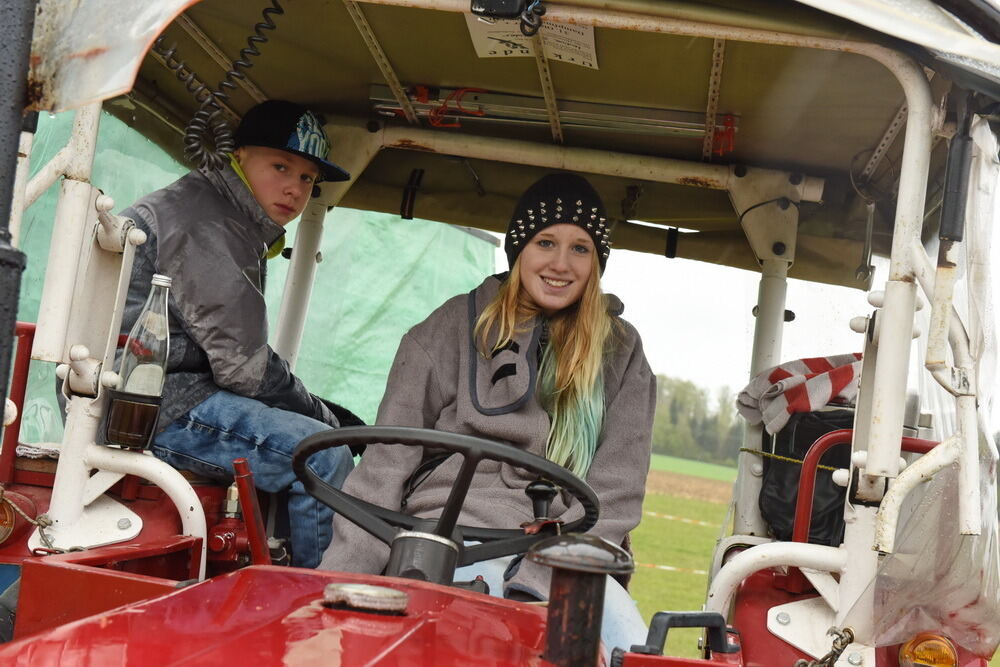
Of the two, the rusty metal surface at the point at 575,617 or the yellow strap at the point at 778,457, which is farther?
the yellow strap at the point at 778,457

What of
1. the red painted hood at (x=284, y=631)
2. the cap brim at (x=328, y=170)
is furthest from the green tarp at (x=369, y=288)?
the red painted hood at (x=284, y=631)

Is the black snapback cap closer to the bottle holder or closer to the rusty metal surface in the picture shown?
the bottle holder

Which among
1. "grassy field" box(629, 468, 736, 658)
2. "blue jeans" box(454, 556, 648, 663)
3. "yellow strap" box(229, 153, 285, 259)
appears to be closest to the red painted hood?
"blue jeans" box(454, 556, 648, 663)

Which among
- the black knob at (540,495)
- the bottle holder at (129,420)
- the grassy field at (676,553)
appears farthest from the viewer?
the grassy field at (676,553)

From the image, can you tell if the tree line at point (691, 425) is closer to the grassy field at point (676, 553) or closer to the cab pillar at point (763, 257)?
the grassy field at point (676, 553)

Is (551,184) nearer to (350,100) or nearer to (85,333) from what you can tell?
(350,100)

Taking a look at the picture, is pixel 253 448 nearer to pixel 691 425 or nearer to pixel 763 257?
pixel 763 257

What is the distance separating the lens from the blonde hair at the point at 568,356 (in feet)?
9.71

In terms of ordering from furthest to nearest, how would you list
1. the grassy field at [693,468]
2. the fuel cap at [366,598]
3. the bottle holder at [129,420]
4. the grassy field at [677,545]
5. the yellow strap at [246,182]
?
the grassy field at [693,468] → the grassy field at [677,545] → the yellow strap at [246,182] → the bottle holder at [129,420] → the fuel cap at [366,598]

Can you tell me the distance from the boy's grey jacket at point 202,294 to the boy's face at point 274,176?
21 cm

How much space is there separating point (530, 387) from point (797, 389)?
951 millimetres

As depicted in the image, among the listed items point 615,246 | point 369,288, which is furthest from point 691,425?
point 615,246

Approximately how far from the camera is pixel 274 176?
11.9 feet

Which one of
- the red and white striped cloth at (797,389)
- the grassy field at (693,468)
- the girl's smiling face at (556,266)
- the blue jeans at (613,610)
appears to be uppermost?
the girl's smiling face at (556,266)
